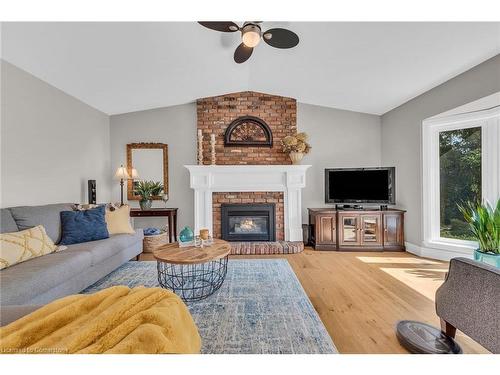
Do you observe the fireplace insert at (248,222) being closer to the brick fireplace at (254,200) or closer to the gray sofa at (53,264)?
the brick fireplace at (254,200)

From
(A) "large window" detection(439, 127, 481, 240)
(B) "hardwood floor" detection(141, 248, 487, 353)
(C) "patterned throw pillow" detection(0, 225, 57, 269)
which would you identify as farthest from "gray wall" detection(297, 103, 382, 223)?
(C) "patterned throw pillow" detection(0, 225, 57, 269)

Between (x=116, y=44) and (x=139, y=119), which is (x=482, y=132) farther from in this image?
(x=139, y=119)

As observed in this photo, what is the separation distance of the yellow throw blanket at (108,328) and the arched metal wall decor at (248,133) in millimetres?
3520

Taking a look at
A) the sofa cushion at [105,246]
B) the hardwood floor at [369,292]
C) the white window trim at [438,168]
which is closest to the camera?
the hardwood floor at [369,292]

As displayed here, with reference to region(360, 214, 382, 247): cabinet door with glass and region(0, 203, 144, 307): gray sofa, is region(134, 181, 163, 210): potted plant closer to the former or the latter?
region(0, 203, 144, 307): gray sofa

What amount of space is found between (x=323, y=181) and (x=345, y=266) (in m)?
1.70

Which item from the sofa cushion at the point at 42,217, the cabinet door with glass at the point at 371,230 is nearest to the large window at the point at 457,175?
the cabinet door with glass at the point at 371,230

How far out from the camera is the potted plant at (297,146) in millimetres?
4004

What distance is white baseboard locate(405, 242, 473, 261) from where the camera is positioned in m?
3.15

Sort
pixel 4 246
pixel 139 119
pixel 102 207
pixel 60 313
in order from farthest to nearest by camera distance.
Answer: pixel 139 119 → pixel 102 207 → pixel 4 246 → pixel 60 313

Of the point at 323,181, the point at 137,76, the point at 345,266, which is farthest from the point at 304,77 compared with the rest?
the point at 345,266

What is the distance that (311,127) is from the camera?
4379 mm

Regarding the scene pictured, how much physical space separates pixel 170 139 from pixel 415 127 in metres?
4.13

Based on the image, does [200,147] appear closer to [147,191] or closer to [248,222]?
[147,191]
